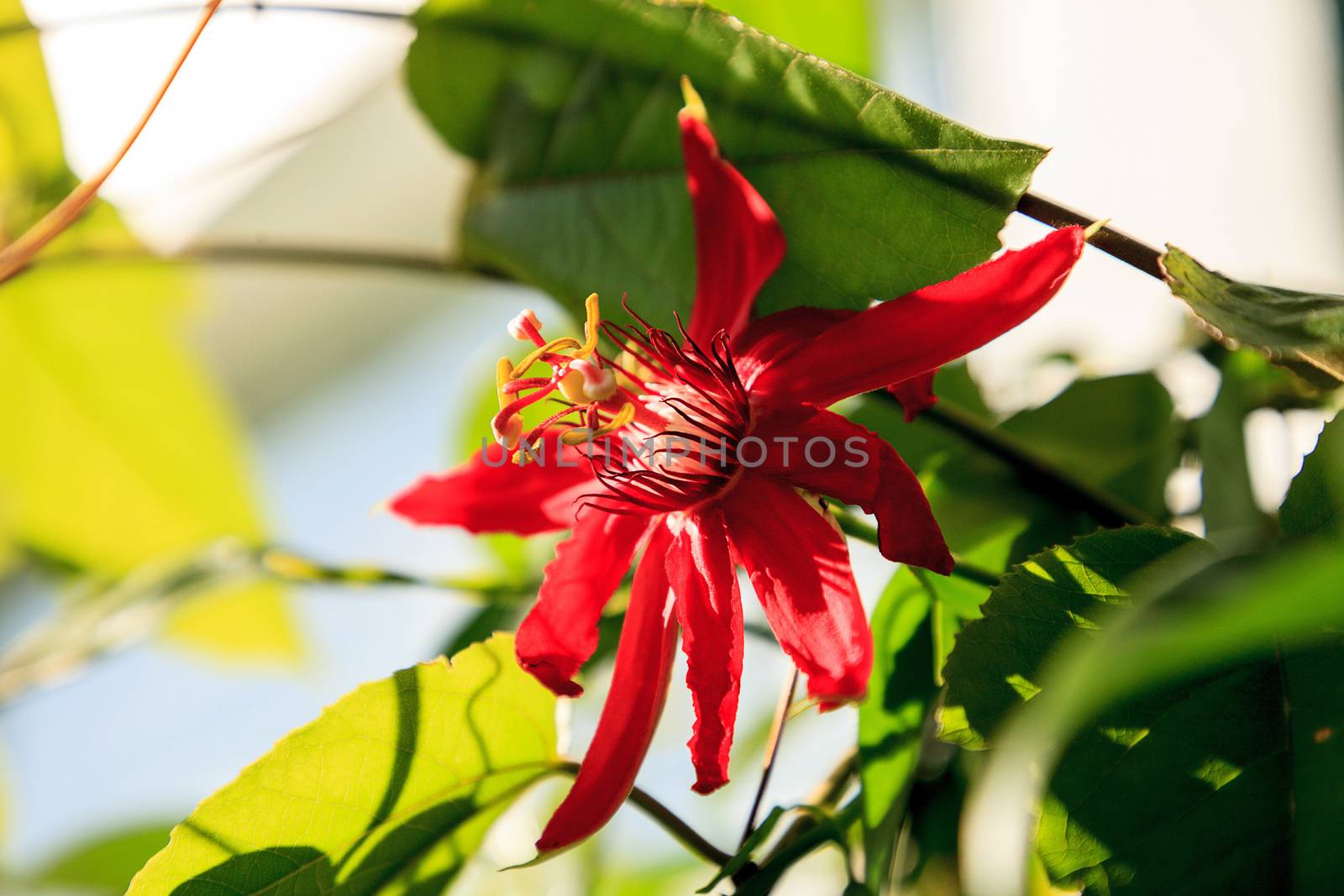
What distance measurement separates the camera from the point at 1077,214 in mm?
181

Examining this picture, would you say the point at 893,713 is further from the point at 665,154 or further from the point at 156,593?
the point at 156,593

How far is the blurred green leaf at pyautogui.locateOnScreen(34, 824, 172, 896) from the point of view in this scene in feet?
1.52

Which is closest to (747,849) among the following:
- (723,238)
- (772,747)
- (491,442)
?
(772,747)

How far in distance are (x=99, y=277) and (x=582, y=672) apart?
1.26 feet

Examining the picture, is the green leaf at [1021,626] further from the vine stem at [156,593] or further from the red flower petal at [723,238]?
the vine stem at [156,593]

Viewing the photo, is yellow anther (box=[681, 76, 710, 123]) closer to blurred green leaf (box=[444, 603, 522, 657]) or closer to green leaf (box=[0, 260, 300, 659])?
blurred green leaf (box=[444, 603, 522, 657])

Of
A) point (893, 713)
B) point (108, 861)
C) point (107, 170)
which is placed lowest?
point (108, 861)

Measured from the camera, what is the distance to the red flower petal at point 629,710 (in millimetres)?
196

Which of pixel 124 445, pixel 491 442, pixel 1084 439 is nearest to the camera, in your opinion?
pixel 1084 439

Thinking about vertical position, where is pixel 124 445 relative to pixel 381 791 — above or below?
above

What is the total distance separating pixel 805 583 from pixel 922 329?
0.05 meters

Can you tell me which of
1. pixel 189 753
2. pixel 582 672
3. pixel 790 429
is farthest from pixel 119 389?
pixel 189 753

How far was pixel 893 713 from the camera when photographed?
0.23m

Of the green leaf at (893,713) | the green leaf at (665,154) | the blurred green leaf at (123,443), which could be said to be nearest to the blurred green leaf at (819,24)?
the green leaf at (665,154)
